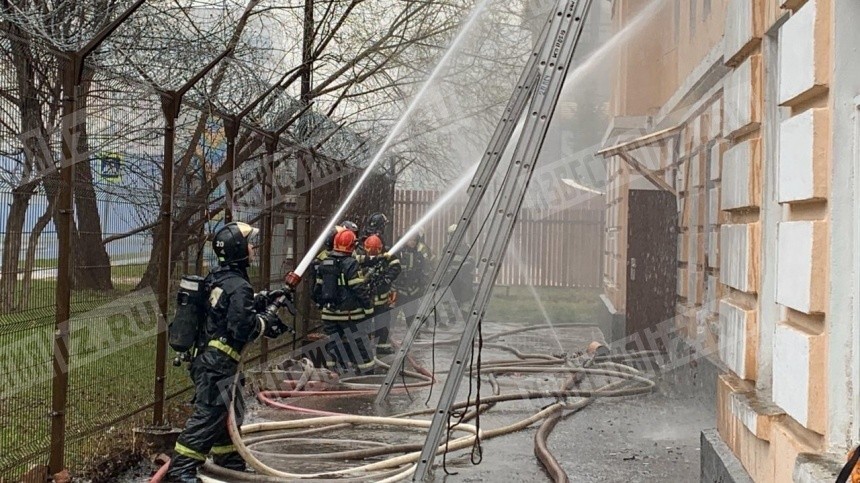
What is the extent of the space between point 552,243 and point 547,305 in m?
3.14

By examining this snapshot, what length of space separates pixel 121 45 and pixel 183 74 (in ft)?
2.02

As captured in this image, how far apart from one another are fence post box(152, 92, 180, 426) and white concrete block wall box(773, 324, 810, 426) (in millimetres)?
4010

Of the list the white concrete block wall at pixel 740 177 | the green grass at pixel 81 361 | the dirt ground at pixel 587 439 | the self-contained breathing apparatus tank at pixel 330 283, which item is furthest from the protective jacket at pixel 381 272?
the white concrete block wall at pixel 740 177

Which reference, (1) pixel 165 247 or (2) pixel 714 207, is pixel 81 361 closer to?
(1) pixel 165 247

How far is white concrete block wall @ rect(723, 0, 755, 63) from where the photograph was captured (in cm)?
449

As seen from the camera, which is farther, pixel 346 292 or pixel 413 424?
pixel 346 292

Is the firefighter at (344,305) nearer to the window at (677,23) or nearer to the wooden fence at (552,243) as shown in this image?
the window at (677,23)

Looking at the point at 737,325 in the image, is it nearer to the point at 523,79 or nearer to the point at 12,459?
the point at 523,79

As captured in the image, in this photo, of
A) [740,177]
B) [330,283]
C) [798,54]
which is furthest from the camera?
[330,283]

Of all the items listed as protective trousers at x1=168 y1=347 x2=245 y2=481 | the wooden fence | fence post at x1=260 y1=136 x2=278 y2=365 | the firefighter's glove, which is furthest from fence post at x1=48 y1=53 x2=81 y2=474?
the wooden fence

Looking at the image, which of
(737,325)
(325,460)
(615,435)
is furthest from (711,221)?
(325,460)

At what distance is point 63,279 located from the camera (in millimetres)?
4879

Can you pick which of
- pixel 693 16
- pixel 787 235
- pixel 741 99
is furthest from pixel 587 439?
pixel 693 16

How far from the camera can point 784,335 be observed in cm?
364
